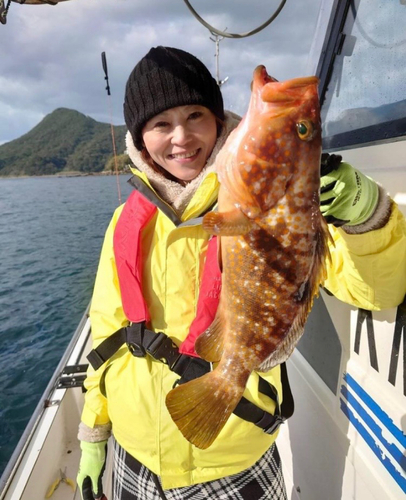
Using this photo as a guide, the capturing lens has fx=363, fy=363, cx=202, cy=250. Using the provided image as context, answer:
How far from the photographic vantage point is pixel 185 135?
6.89ft

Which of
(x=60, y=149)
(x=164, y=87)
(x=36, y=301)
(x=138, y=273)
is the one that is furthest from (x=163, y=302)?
(x=60, y=149)

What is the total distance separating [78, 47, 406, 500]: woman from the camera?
193 centimetres

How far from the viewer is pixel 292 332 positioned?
1.61 meters

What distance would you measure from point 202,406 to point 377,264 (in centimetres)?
96

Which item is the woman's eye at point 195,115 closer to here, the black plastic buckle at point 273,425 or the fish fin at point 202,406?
the fish fin at point 202,406

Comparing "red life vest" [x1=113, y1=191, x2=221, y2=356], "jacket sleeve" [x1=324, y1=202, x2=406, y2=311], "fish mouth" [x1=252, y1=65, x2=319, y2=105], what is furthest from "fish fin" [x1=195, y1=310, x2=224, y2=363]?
"fish mouth" [x1=252, y1=65, x2=319, y2=105]

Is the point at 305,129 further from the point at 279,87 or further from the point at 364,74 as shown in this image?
the point at 364,74

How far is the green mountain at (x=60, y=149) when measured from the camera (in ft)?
353

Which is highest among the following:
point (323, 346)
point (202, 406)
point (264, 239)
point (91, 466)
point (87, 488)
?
point (264, 239)

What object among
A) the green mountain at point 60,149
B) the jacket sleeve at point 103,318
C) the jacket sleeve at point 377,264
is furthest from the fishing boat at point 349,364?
the green mountain at point 60,149

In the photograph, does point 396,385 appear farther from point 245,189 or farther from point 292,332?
point 245,189

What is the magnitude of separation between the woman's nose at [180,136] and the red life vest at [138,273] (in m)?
0.40

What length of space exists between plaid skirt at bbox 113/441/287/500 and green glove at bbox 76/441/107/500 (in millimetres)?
219

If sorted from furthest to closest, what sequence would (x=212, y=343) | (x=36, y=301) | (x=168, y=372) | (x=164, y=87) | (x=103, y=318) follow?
(x=36, y=301) → (x=103, y=318) → (x=164, y=87) → (x=168, y=372) → (x=212, y=343)
